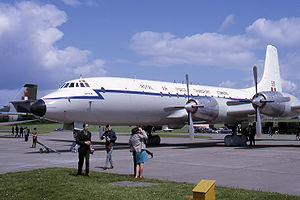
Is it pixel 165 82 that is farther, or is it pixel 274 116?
pixel 165 82

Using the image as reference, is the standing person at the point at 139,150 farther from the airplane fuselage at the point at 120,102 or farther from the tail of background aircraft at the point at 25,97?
the tail of background aircraft at the point at 25,97

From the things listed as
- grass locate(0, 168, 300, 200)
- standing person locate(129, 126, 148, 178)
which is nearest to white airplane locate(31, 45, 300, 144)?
grass locate(0, 168, 300, 200)

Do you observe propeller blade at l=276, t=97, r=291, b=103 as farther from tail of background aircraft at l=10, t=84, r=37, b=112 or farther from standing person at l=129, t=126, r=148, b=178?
tail of background aircraft at l=10, t=84, r=37, b=112

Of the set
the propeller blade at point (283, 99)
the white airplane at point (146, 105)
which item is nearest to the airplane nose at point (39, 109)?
the white airplane at point (146, 105)

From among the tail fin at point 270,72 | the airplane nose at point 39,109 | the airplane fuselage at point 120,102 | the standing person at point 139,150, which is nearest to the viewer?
the standing person at point 139,150

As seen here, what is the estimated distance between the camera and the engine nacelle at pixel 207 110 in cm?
2381

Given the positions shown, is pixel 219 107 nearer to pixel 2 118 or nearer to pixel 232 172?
pixel 232 172

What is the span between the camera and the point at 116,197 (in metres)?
8.01

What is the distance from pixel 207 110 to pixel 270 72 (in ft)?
46.3

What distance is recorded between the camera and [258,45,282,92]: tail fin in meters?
34.2

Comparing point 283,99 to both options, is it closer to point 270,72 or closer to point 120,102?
point 120,102

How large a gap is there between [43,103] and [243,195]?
48.9 feet

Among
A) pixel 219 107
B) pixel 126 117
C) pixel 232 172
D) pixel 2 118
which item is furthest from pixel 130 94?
pixel 2 118

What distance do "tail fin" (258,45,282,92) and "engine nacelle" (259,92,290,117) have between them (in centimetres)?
1045
